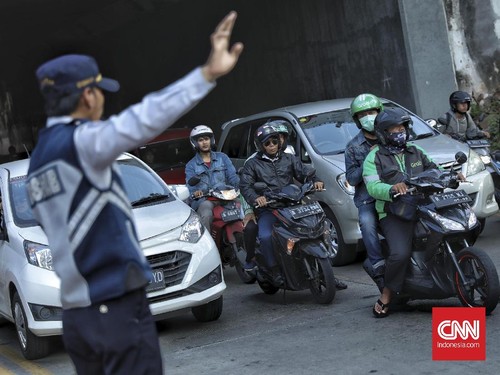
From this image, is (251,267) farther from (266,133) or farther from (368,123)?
(368,123)

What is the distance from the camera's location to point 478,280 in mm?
7637

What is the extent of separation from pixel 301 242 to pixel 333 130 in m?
3.15

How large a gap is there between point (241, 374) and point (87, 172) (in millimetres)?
3648

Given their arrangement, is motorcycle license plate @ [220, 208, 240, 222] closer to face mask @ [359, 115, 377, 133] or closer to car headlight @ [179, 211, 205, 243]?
car headlight @ [179, 211, 205, 243]

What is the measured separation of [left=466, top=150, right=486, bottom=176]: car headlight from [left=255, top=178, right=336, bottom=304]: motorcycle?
2.86 m

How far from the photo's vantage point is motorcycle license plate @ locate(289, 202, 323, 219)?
9383mm

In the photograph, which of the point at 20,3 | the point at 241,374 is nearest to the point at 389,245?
the point at 241,374

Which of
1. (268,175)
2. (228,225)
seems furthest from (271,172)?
(228,225)

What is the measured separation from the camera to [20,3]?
26.3m

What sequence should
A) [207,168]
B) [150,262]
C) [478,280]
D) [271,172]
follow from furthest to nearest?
[207,168] → [271,172] → [150,262] → [478,280]

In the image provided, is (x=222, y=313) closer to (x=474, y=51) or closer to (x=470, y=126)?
(x=470, y=126)

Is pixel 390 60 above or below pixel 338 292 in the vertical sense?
above


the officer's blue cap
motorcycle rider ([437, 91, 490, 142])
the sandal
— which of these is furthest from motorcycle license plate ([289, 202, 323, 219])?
the officer's blue cap

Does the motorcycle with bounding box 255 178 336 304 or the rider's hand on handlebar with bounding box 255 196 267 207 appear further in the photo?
the rider's hand on handlebar with bounding box 255 196 267 207
